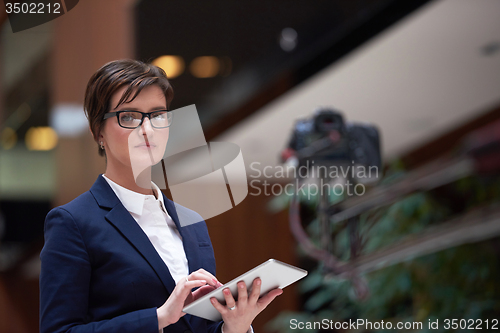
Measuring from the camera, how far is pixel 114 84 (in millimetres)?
826

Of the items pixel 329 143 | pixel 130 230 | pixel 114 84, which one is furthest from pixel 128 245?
pixel 329 143

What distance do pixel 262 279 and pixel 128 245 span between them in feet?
0.70

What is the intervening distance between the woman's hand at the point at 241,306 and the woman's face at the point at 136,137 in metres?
0.27

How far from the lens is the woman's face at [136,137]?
0.84m

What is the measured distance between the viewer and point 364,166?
6.58 ft

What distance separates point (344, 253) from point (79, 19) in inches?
67.3

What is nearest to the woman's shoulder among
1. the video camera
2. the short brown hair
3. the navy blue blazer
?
the navy blue blazer

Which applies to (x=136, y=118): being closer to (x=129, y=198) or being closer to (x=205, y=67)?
(x=129, y=198)

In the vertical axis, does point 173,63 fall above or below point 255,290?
above

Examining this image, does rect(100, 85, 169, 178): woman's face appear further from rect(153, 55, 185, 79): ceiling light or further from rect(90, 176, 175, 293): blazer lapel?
rect(153, 55, 185, 79): ceiling light

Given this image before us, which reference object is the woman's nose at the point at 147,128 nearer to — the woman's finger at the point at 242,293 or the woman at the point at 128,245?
the woman at the point at 128,245

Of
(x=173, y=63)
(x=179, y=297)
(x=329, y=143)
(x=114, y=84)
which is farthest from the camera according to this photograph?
(x=329, y=143)

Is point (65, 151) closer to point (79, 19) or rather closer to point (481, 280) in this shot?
point (79, 19)

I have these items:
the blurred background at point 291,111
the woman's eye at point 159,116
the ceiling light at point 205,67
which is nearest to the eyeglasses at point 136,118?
the woman's eye at point 159,116
